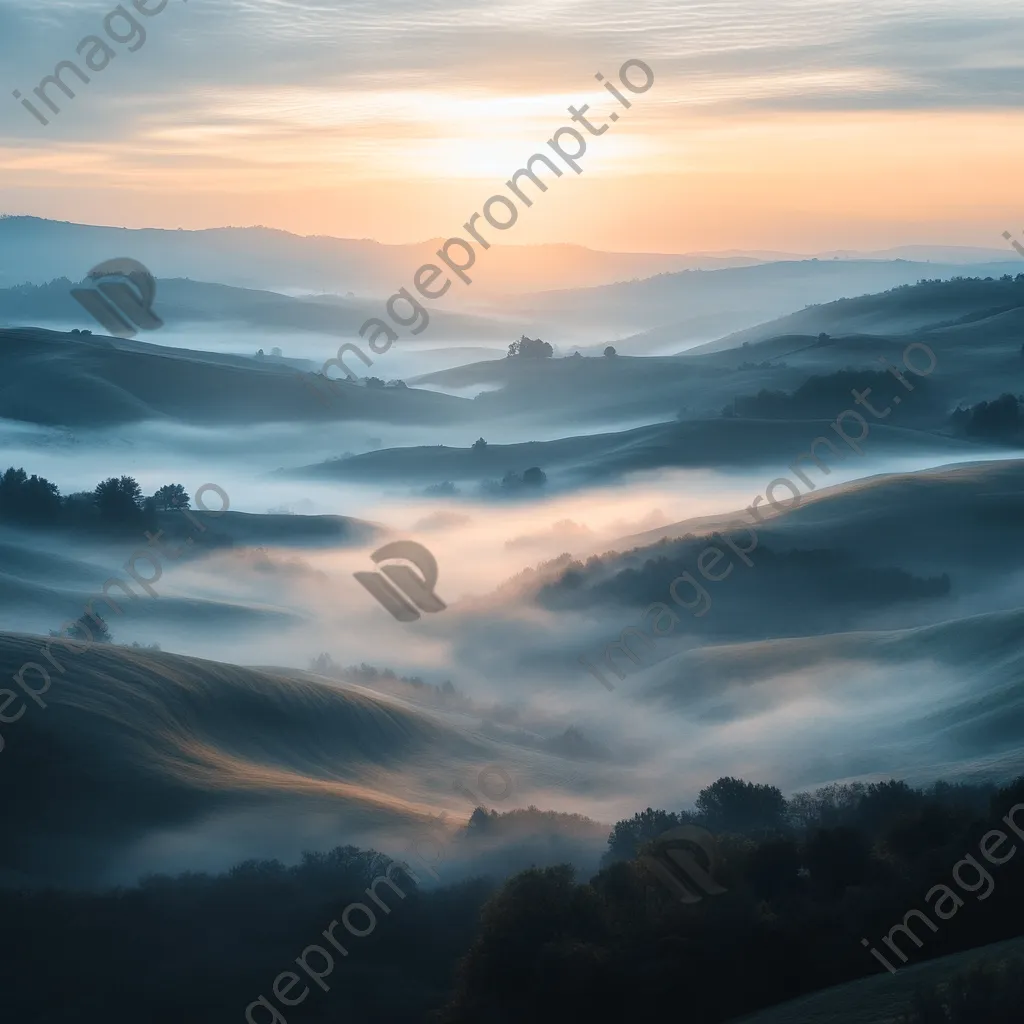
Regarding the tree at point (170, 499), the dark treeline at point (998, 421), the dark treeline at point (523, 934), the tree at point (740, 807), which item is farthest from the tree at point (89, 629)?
the dark treeline at point (998, 421)

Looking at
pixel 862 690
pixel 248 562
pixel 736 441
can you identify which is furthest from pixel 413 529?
pixel 862 690

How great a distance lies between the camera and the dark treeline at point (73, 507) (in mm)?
117312

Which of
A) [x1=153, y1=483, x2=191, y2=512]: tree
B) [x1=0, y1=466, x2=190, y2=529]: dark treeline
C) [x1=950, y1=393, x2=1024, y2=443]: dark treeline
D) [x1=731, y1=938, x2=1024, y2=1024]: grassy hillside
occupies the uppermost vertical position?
[x1=950, y1=393, x2=1024, y2=443]: dark treeline

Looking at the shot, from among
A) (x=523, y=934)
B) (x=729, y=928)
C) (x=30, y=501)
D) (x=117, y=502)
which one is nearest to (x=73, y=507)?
(x=30, y=501)

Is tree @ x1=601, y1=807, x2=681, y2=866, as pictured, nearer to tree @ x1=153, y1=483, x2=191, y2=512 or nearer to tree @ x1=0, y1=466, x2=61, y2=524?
tree @ x1=0, y1=466, x2=61, y2=524

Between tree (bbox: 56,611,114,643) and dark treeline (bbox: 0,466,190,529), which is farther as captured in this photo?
dark treeline (bbox: 0,466,190,529)

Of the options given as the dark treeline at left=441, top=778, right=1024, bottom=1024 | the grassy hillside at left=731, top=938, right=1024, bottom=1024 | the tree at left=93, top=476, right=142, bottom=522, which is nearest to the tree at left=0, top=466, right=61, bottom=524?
the tree at left=93, top=476, right=142, bottom=522

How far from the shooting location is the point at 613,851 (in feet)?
129

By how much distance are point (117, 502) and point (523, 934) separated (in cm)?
9878

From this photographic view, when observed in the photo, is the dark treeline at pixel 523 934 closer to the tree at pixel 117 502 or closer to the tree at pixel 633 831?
the tree at pixel 633 831

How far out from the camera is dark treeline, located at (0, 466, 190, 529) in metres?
117

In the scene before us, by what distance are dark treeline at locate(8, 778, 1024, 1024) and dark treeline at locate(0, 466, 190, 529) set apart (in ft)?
287

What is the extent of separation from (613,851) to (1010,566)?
6418 centimetres

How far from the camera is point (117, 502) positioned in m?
118
